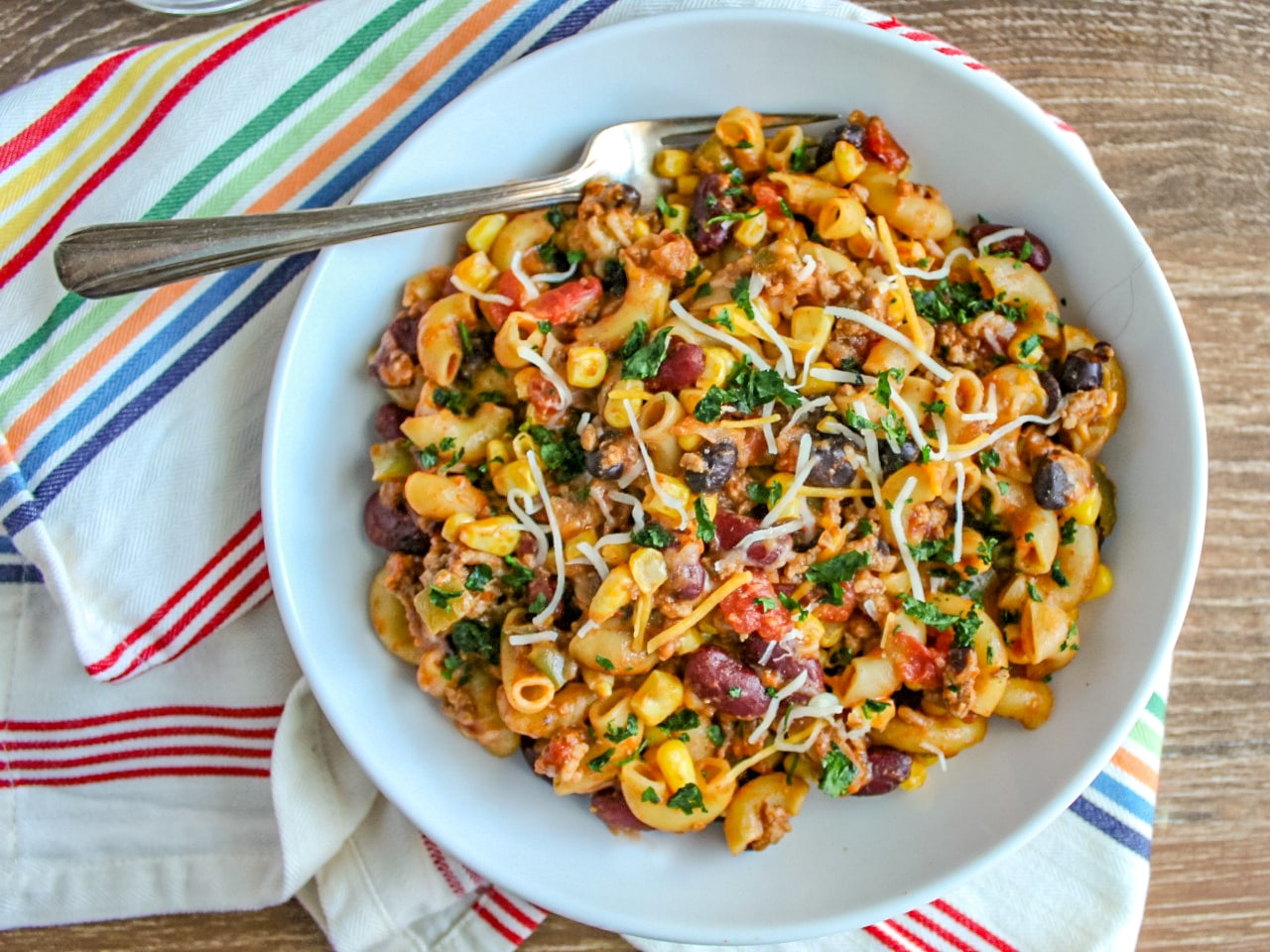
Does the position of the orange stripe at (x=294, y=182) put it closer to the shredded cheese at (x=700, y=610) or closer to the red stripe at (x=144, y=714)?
the red stripe at (x=144, y=714)

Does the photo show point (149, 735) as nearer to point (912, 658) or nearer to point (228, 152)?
point (228, 152)

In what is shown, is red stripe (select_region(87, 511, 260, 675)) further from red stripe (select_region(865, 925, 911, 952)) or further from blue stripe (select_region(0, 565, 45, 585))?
red stripe (select_region(865, 925, 911, 952))

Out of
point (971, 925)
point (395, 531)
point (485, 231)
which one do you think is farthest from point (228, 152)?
point (971, 925)

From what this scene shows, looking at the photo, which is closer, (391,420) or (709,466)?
(709,466)

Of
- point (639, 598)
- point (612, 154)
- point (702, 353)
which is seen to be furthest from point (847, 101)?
point (639, 598)

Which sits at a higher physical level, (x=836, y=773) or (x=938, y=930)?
(x=836, y=773)

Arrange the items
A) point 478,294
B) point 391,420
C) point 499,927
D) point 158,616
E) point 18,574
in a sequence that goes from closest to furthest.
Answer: point 478,294 < point 391,420 < point 158,616 < point 499,927 < point 18,574
